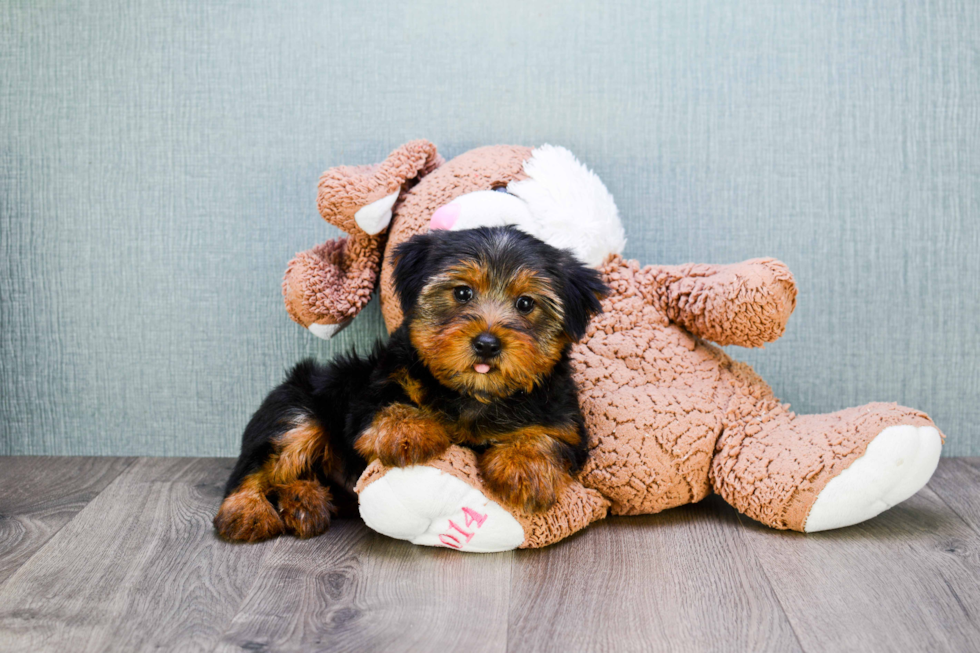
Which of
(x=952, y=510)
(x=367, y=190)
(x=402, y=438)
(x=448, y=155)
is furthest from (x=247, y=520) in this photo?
(x=952, y=510)

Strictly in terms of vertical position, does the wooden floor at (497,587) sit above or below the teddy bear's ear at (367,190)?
below

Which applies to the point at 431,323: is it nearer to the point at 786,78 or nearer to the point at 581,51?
the point at 581,51

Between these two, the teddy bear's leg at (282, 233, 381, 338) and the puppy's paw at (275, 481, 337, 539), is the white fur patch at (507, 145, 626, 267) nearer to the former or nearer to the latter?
the teddy bear's leg at (282, 233, 381, 338)

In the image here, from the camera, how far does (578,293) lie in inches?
79.4

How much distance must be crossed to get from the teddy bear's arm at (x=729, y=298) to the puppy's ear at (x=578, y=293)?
1.47ft

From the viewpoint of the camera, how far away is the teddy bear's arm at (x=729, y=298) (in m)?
2.24

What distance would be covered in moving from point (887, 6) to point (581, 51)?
1.15 m

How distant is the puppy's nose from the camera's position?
5.93ft

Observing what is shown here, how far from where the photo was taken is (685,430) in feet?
7.41

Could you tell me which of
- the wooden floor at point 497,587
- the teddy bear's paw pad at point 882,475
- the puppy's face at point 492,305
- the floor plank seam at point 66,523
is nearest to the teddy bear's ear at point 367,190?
the puppy's face at point 492,305

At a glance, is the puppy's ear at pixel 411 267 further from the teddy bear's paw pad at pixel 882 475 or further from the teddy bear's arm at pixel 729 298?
the teddy bear's paw pad at pixel 882 475

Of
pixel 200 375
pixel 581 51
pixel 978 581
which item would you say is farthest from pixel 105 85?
pixel 978 581

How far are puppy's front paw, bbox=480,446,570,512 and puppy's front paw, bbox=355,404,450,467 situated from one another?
5.9 inches

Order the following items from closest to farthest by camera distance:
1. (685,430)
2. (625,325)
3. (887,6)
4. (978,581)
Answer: (978,581), (685,430), (625,325), (887,6)
